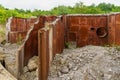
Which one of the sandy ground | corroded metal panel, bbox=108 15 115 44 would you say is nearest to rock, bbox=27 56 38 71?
the sandy ground

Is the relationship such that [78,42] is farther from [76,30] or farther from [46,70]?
[46,70]

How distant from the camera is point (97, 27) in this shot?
1177 centimetres

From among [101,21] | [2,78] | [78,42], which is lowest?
[2,78]

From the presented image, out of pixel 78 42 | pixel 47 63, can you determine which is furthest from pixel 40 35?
pixel 78 42

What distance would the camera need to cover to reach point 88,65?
880cm

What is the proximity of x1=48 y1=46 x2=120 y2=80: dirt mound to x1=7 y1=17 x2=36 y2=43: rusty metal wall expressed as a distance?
25.7 feet

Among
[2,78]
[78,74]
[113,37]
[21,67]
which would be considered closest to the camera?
[78,74]

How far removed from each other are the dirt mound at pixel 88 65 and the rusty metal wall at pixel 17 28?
7822 mm

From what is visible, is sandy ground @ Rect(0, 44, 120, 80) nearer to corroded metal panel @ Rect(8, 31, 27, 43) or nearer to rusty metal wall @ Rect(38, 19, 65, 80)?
rusty metal wall @ Rect(38, 19, 65, 80)

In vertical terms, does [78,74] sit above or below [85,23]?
below

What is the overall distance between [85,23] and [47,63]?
3483 millimetres

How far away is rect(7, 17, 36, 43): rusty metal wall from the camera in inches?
680

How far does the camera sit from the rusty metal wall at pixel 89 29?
38.6 ft

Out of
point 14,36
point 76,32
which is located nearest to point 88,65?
point 76,32
